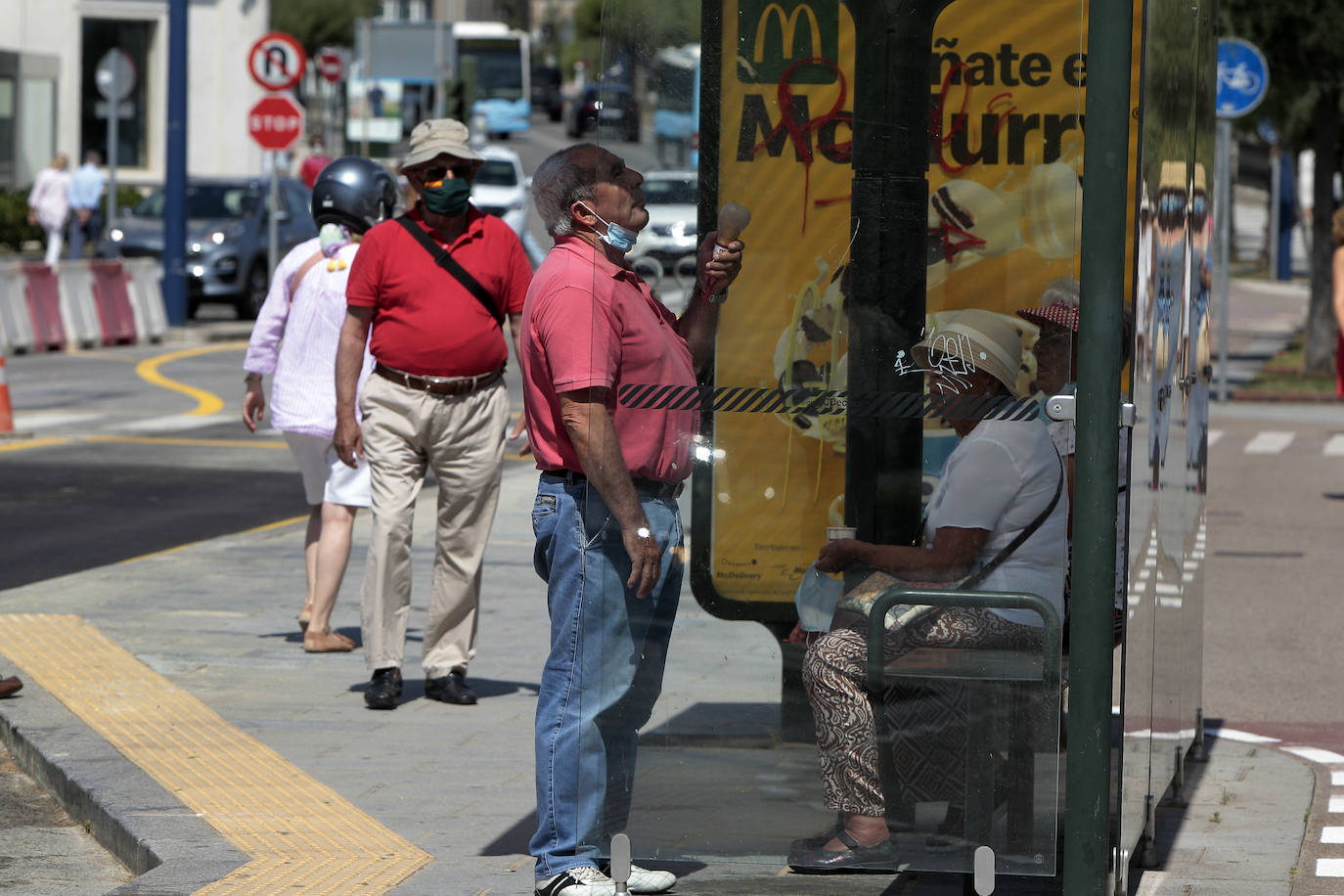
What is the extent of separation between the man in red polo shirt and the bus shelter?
2233 millimetres

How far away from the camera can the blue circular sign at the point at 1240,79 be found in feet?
59.3

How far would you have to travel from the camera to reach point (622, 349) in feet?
14.8

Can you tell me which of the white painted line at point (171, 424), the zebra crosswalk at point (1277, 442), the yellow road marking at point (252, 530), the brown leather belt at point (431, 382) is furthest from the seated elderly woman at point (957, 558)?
the zebra crosswalk at point (1277, 442)

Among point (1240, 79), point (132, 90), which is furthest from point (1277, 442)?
point (132, 90)

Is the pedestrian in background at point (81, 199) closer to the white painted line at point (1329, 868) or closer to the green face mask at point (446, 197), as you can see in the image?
the green face mask at point (446, 197)

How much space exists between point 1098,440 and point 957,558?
0.42 metres

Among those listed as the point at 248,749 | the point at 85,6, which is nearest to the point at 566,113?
the point at 85,6

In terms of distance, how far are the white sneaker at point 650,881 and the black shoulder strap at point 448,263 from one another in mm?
2615

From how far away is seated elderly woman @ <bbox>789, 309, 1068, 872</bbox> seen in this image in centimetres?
430

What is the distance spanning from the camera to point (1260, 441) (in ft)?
56.4

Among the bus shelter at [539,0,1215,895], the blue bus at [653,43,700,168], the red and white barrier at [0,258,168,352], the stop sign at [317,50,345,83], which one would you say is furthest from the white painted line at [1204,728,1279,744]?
the stop sign at [317,50,345,83]

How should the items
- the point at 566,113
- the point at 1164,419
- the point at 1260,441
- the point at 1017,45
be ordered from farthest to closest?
the point at 566,113 → the point at 1260,441 → the point at 1164,419 → the point at 1017,45

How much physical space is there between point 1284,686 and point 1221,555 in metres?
3.55

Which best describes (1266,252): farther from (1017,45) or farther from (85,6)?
(1017,45)
